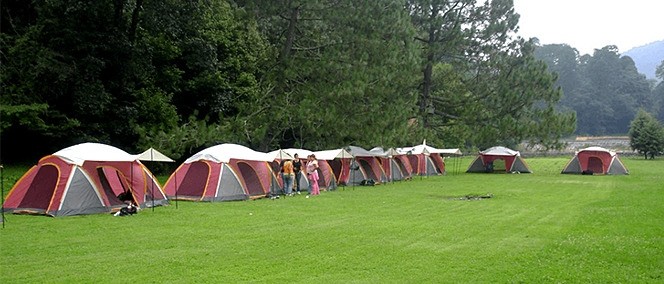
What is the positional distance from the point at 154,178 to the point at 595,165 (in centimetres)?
2683

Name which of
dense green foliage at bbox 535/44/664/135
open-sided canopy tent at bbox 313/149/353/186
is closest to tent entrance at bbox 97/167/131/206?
open-sided canopy tent at bbox 313/149/353/186

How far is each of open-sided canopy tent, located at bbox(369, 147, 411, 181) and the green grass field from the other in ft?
33.7

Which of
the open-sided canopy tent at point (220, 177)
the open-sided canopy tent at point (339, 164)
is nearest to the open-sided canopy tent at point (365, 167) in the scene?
the open-sided canopy tent at point (339, 164)

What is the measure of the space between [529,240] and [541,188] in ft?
44.7

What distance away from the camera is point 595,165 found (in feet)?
114

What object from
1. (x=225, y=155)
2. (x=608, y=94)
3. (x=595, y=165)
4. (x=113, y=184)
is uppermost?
(x=608, y=94)

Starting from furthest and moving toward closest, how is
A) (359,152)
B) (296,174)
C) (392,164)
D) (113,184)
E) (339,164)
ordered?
(392,164) < (359,152) < (339,164) < (296,174) < (113,184)

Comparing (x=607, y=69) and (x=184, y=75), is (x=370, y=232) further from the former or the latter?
(x=607, y=69)

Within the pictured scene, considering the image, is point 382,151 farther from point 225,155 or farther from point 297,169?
point 225,155

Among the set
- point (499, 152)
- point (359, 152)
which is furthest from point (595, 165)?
point (359, 152)

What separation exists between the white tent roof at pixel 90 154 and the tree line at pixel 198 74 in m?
7.22

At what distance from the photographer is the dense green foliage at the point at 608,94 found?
106 metres

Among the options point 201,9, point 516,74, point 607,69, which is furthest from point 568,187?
point 607,69

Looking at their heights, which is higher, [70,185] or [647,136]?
[70,185]
